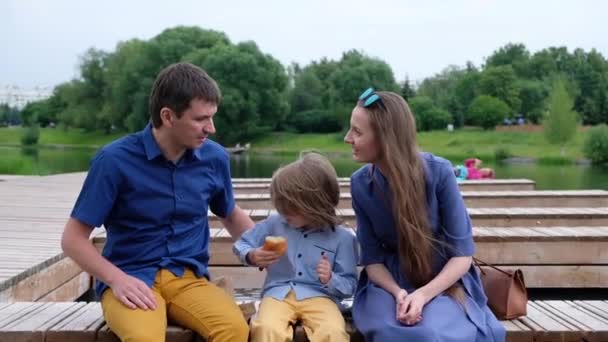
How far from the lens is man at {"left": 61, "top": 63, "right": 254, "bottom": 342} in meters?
2.57

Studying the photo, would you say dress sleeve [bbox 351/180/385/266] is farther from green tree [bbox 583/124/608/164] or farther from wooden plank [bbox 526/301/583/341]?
green tree [bbox 583/124/608/164]

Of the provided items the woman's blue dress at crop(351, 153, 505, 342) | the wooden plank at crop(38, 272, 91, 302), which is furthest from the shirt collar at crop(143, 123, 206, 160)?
the wooden plank at crop(38, 272, 91, 302)

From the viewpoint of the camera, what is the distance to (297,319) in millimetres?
2736

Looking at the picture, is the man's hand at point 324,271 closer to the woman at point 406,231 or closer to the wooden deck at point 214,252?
the woman at point 406,231

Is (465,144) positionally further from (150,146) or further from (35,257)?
(150,146)

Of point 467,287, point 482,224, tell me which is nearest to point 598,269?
point 482,224

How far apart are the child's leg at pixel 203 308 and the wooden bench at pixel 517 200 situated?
538 centimetres

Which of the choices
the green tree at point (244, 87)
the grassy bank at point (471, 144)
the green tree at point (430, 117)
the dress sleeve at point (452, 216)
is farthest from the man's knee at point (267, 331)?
the green tree at point (430, 117)

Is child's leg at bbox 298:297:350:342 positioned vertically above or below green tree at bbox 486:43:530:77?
below

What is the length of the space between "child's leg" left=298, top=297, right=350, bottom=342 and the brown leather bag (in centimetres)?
67

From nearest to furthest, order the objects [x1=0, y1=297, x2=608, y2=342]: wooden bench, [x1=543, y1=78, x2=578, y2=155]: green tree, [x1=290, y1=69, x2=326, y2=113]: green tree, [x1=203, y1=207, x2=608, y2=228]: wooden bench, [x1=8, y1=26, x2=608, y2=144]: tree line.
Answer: [x1=0, y1=297, x2=608, y2=342]: wooden bench, [x1=203, y1=207, x2=608, y2=228]: wooden bench, [x1=543, y1=78, x2=578, y2=155]: green tree, [x1=8, y1=26, x2=608, y2=144]: tree line, [x1=290, y1=69, x2=326, y2=113]: green tree

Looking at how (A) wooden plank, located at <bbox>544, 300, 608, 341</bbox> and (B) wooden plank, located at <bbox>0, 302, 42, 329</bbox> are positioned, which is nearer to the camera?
(A) wooden plank, located at <bbox>544, 300, 608, 341</bbox>

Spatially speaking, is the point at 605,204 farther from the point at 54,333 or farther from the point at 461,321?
the point at 54,333

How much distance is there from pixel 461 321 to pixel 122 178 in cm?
144
